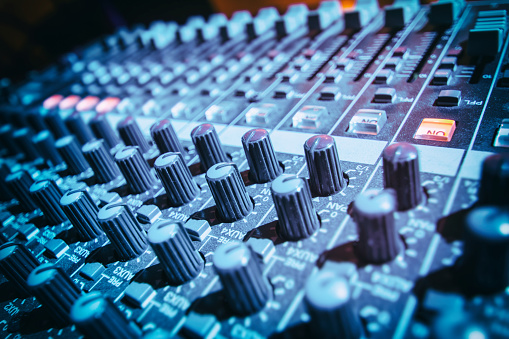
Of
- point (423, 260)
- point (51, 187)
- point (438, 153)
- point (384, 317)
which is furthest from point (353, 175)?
point (51, 187)

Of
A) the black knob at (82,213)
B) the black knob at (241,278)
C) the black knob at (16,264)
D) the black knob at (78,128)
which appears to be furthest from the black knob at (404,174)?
the black knob at (78,128)

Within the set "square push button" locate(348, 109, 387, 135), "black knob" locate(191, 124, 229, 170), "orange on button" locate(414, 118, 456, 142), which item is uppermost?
"black knob" locate(191, 124, 229, 170)

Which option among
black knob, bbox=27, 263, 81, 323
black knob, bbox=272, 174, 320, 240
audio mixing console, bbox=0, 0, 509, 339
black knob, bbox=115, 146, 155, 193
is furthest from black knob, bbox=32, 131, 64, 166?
black knob, bbox=272, 174, 320, 240

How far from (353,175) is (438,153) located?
295mm

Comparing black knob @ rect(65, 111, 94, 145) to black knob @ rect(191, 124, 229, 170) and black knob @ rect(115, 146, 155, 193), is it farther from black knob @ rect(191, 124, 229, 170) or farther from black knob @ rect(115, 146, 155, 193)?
black knob @ rect(191, 124, 229, 170)

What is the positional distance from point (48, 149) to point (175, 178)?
3.84ft

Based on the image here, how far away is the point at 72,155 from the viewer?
195 cm

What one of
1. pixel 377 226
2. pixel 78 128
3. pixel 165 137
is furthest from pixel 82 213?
pixel 377 226

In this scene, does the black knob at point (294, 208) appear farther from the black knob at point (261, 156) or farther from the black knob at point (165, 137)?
the black knob at point (165, 137)

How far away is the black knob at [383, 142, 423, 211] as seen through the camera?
3.41ft

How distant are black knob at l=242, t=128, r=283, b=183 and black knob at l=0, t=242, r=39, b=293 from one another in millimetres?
916

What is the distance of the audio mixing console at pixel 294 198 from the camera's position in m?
0.90

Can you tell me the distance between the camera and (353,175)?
4.28 ft

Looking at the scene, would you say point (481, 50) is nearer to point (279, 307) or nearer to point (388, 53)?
point (388, 53)
